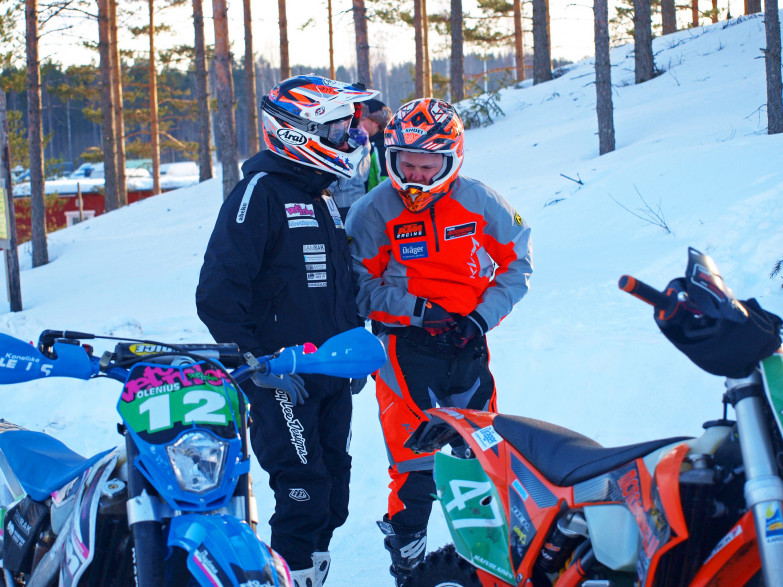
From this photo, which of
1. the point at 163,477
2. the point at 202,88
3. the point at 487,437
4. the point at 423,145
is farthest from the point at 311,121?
the point at 202,88

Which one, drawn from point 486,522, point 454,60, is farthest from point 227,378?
point 454,60

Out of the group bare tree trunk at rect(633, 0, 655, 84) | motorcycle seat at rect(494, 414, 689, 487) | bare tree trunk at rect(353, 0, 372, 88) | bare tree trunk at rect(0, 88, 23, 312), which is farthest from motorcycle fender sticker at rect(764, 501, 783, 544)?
bare tree trunk at rect(633, 0, 655, 84)

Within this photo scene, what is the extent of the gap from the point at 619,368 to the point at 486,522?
3.20 meters

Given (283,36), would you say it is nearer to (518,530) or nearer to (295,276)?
(295,276)

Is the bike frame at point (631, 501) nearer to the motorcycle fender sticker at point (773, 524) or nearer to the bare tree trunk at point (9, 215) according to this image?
the motorcycle fender sticker at point (773, 524)

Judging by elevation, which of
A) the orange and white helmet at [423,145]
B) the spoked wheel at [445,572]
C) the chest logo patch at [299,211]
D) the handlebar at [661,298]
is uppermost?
the orange and white helmet at [423,145]

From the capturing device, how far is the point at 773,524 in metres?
1.67

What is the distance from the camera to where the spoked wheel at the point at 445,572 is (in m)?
2.60

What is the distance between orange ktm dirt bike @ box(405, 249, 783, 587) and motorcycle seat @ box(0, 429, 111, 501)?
119 centimetres

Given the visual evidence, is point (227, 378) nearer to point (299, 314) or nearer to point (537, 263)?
point (299, 314)

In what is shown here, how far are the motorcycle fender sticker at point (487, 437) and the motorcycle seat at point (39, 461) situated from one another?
117 cm

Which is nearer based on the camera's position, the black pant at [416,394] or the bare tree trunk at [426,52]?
the black pant at [416,394]

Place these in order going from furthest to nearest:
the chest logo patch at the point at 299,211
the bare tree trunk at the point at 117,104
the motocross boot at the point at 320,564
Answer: the bare tree trunk at the point at 117,104 < the motocross boot at the point at 320,564 < the chest logo patch at the point at 299,211

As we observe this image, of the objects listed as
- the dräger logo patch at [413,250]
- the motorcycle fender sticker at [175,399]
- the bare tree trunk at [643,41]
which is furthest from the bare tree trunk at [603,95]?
the motorcycle fender sticker at [175,399]
